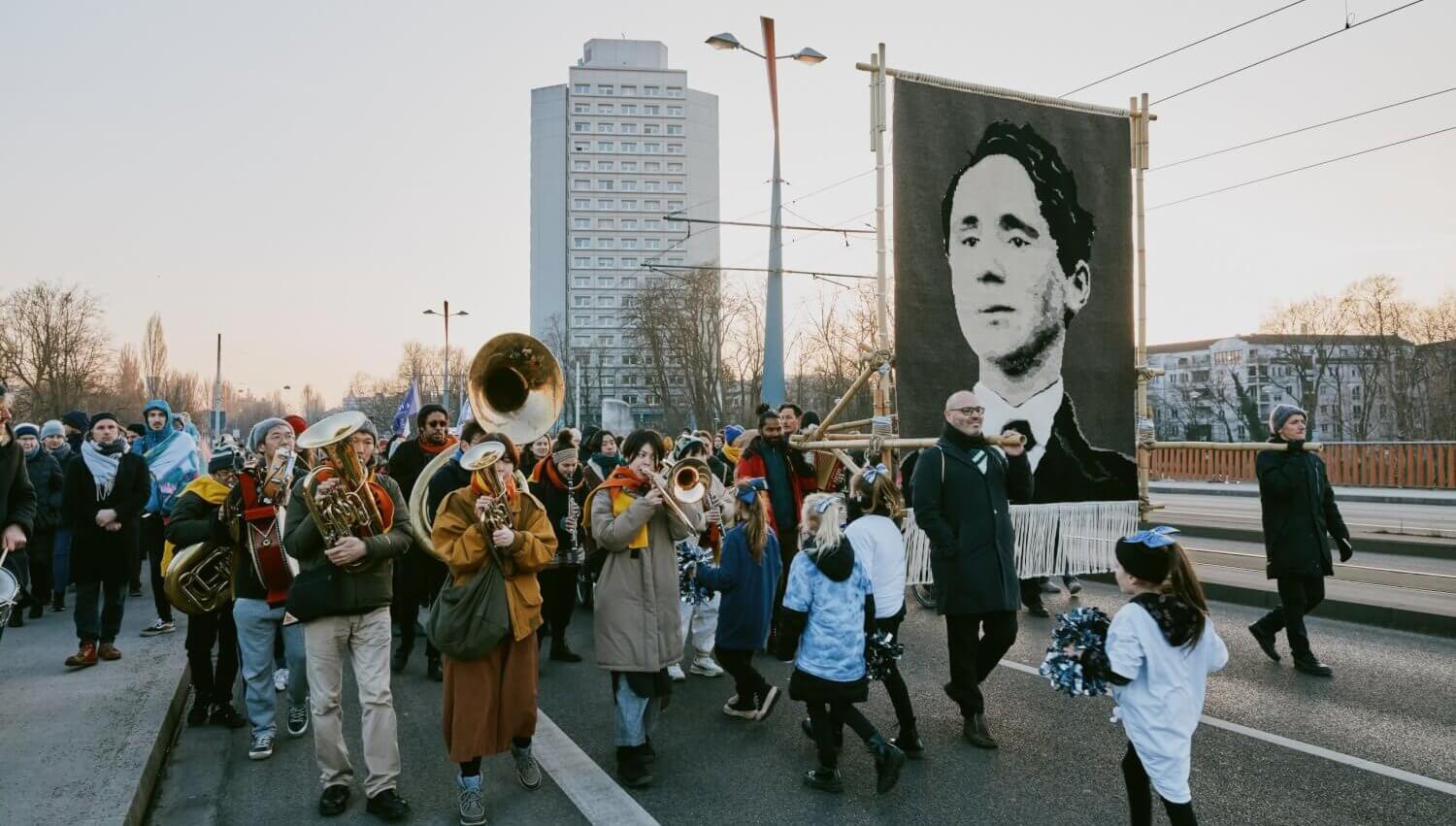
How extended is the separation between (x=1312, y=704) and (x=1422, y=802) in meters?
1.71

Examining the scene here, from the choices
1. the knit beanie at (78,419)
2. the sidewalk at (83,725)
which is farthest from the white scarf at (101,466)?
the knit beanie at (78,419)

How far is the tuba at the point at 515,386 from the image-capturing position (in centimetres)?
581

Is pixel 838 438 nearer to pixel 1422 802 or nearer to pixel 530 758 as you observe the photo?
pixel 530 758

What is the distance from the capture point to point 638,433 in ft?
16.6

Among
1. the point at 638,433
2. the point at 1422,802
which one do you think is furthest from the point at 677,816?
the point at 1422,802

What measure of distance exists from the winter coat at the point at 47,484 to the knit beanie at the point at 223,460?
4.65 meters

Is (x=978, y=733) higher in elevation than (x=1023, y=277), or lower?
lower

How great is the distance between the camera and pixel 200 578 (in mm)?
5664

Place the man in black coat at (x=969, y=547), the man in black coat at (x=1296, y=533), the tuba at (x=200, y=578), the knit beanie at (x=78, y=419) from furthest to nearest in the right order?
the knit beanie at (x=78, y=419), the man in black coat at (x=1296, y=533), the tuba at (x=200, y=578), the man in black coat at (x=969, y=547)

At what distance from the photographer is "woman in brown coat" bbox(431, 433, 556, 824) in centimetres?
442

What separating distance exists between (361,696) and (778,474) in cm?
411

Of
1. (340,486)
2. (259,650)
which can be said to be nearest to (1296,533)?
(340,486)

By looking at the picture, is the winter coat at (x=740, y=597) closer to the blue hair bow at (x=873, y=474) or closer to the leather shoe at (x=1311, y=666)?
the blue hair bow at (x=873, y=474)

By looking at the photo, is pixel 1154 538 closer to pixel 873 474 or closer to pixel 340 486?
pixel 873 474
